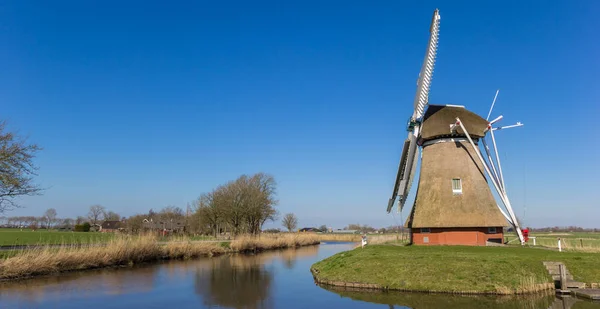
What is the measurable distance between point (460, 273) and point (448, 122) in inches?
453

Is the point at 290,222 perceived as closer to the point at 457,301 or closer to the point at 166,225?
the point at 166,225

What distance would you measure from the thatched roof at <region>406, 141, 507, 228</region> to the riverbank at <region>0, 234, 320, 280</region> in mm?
15947

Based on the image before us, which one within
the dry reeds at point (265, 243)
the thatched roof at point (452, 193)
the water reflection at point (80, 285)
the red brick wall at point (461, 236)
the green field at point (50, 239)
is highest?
the thatched roof at point (452, 193)

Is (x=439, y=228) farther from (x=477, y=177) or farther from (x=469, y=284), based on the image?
(x=469, y=284)

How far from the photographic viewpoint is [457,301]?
12.5m

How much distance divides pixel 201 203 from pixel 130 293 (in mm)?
42260

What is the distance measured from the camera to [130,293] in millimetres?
14156

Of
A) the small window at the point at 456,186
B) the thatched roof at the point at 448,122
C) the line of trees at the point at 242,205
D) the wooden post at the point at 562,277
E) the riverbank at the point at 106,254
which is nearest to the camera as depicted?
the wooden post at the point at 562,277

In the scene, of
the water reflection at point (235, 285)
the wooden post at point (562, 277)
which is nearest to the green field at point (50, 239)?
the water reflection at point (235, 285)

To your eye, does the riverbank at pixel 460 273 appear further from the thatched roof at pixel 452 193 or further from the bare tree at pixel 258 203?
the bare tree at pixel 258 203

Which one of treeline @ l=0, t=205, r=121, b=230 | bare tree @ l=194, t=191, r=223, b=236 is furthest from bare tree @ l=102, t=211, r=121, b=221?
bare tree @ l=194, t=191, r=223, b=236

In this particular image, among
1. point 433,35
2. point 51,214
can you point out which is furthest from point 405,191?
point 51,214

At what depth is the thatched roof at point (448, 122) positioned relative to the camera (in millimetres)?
23234

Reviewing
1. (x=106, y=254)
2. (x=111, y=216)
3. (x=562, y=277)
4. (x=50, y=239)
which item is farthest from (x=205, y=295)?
(x=111, y=216)
